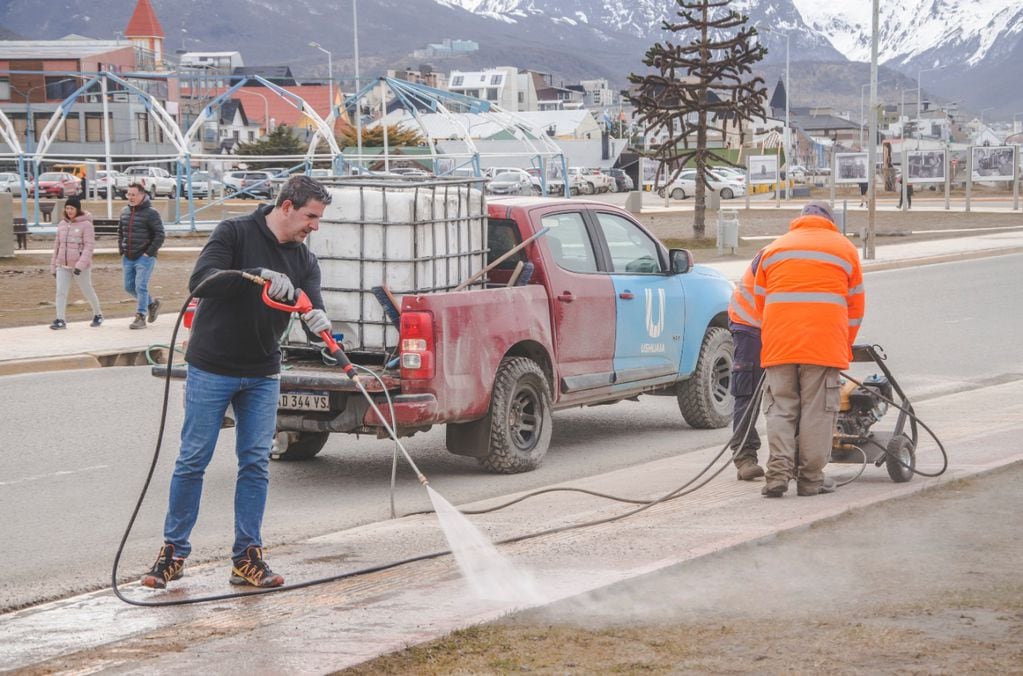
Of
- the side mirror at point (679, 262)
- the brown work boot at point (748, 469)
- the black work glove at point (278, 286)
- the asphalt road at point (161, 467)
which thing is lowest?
the asphalt road at point (161, 467)

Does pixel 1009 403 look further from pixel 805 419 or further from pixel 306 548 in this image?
pixel 306 548

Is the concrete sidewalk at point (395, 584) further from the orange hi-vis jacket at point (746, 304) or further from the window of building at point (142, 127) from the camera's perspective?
the window of building at point (142, 127)

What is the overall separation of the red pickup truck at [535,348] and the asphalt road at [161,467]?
362mm

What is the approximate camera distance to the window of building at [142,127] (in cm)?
9794

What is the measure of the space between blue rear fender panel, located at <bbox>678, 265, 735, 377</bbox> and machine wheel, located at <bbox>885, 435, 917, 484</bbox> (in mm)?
2881

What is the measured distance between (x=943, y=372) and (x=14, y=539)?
9915 mm

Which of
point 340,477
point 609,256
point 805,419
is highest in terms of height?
point 609,256

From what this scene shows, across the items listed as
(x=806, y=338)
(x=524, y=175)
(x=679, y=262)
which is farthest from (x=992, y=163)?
(x=806, y=338)

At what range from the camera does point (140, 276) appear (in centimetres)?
1812

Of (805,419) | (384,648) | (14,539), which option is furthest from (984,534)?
(14,539)

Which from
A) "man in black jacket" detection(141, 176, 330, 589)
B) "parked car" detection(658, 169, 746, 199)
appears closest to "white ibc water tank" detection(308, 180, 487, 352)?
"man in black jacket" detection(141, 176, 330, 589)

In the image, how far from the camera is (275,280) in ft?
20.3

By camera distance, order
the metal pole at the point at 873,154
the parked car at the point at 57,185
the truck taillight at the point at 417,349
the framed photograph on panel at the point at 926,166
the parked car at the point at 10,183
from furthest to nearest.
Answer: the parked car at the point at 10,183 → the parked car at the point at 57,185 → the framed photograph on panel at the point at 926,166 → the metal pole at the point at 873,154 → the truck taillight at the point at 417,349

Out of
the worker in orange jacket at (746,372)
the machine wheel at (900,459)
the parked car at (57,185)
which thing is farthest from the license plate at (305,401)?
the parked car at (57,185)
